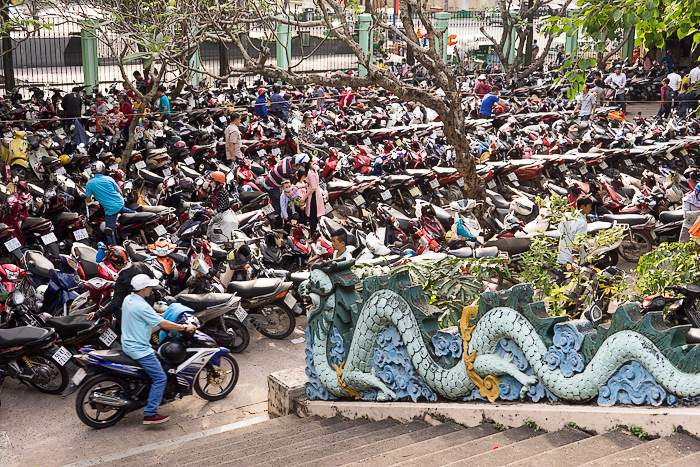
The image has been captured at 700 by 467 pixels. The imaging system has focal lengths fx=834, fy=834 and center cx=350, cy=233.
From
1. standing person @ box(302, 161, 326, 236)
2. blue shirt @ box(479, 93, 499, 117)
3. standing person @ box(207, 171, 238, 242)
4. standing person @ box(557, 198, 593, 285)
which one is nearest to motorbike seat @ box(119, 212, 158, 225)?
standing person @ box(207, 171, 238, 242)

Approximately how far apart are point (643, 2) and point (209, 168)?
31.6ft

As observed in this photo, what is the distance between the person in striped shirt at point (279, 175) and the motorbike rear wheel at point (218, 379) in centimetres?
442

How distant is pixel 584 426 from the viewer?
4.76 m

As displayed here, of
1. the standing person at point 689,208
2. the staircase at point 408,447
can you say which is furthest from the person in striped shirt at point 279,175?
the staircase at point 408,447

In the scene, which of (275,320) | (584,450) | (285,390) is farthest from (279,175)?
(584,450)

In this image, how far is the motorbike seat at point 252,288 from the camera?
853 cm

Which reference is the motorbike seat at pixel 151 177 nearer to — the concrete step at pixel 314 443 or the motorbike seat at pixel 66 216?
the motorbike seat at pixel 66 216

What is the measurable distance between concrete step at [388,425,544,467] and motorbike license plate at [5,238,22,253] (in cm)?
639

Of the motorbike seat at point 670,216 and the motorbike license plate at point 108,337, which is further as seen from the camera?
the motorbike seat at point 670,216

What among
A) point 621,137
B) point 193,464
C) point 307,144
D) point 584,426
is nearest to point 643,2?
point 584,426

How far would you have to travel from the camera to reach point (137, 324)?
6758mm

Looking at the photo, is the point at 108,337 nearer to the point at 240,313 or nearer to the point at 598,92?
the point at 240,313

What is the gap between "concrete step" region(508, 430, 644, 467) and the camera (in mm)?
4402

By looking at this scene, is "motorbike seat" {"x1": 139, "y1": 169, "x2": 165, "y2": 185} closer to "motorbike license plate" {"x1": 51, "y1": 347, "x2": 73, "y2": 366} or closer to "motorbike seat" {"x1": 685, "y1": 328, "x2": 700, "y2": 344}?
"motorbike license plate" {"x1": 51, "y1": 347, "x2": 73, "y2": 366}
